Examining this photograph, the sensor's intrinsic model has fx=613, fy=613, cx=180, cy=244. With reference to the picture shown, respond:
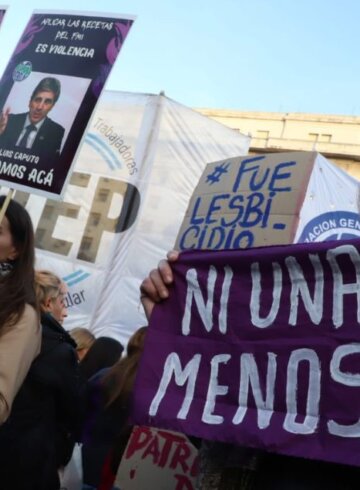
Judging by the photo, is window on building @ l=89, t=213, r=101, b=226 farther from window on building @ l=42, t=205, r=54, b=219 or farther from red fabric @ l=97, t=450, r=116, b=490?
red fabric @ l=97, t=450, r=116, b=490

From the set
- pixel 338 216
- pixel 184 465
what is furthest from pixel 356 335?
pixel 338 216

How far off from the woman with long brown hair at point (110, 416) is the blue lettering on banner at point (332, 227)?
91 centimetres

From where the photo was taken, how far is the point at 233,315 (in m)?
1.67

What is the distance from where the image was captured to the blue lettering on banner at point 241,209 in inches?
110

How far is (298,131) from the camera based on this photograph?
31.6 meters

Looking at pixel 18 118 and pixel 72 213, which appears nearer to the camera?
pixel 18 118

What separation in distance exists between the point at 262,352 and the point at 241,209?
4.51 ft

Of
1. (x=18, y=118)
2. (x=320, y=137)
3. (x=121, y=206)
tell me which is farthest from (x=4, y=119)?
(x=320, y=137)

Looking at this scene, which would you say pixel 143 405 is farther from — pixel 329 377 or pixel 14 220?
pixel 14 220

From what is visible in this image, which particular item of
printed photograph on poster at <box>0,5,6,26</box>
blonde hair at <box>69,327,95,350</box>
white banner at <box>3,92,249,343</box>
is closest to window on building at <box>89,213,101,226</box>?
white banner at <box>3,92,249,343</box>

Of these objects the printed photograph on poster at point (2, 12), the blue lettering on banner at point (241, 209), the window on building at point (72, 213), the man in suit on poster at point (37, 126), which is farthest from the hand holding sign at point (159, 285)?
the window on building at point (72, 213)

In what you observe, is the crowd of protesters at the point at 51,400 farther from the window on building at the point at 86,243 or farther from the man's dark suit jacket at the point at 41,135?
the window on building at the point at 86,243

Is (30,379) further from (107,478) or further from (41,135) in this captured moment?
(41,135)

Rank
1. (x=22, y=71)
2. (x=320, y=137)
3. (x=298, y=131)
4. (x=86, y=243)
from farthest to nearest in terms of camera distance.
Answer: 1. (x=298, y=131)
2. (x=320, y=137)
3. (x=86, y=243)
4. (x=22, y=71)
